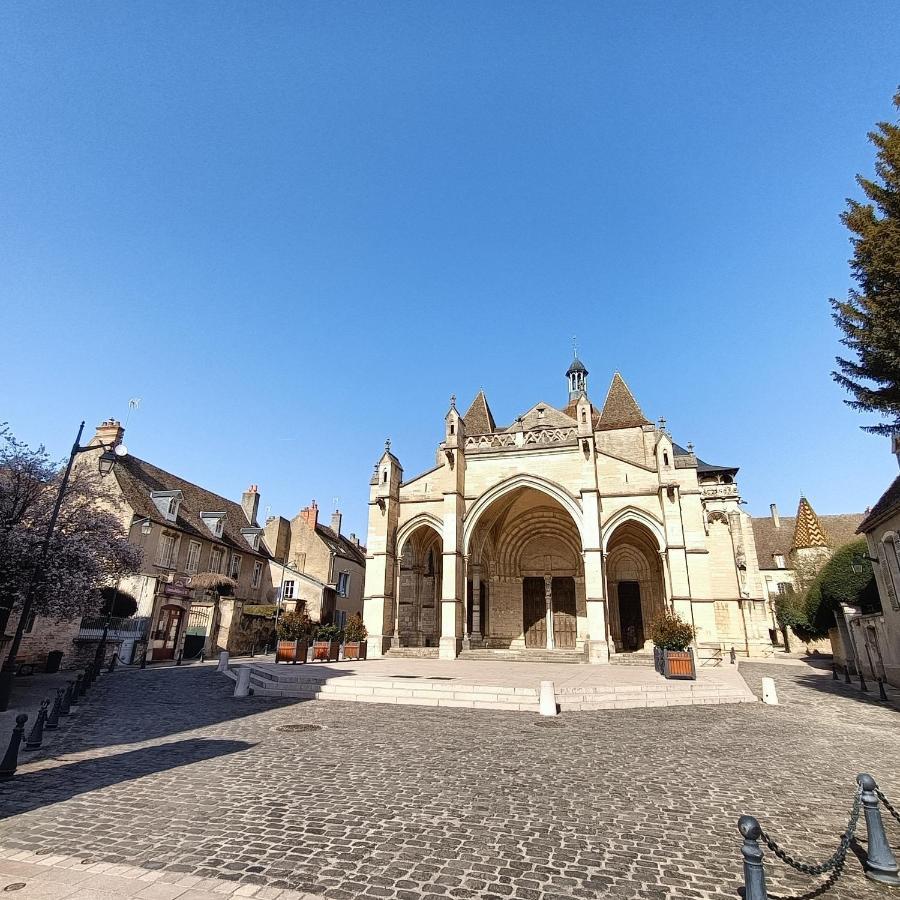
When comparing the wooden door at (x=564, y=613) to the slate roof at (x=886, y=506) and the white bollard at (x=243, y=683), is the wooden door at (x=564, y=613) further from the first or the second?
the white bollard at (x=243, y=683)

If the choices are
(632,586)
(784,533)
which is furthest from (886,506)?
(784,533)

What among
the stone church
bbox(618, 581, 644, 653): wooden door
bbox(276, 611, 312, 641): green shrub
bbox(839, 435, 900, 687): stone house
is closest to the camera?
bbox(839, 435, 900, 687): stone house

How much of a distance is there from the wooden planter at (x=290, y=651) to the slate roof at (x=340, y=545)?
17267mm

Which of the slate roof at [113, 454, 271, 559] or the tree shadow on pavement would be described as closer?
the tree shadow on pavement

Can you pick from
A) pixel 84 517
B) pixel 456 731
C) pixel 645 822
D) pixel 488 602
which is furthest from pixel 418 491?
pixel 645 822

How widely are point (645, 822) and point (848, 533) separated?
56.3 m

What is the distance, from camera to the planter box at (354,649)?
70.2ft

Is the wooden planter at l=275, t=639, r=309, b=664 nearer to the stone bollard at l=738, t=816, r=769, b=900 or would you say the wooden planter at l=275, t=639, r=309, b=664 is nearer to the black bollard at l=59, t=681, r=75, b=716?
the black bollard at l=59, t=681, r=75, b=716

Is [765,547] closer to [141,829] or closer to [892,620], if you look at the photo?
[892,620]

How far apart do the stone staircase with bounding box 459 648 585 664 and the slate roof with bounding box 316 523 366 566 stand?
52.1 ft

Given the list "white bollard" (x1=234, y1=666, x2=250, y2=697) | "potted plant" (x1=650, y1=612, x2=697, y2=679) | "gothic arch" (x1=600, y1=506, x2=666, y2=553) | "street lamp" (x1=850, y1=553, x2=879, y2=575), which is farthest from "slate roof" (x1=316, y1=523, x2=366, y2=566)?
"street lamp" (x1=850, y1=553, x2=879, y2=575)

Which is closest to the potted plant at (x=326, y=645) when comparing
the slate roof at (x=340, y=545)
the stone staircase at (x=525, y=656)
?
the stone staircase at (x=525, y=656)

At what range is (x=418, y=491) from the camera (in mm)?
25969

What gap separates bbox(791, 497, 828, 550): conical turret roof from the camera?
130 ft
